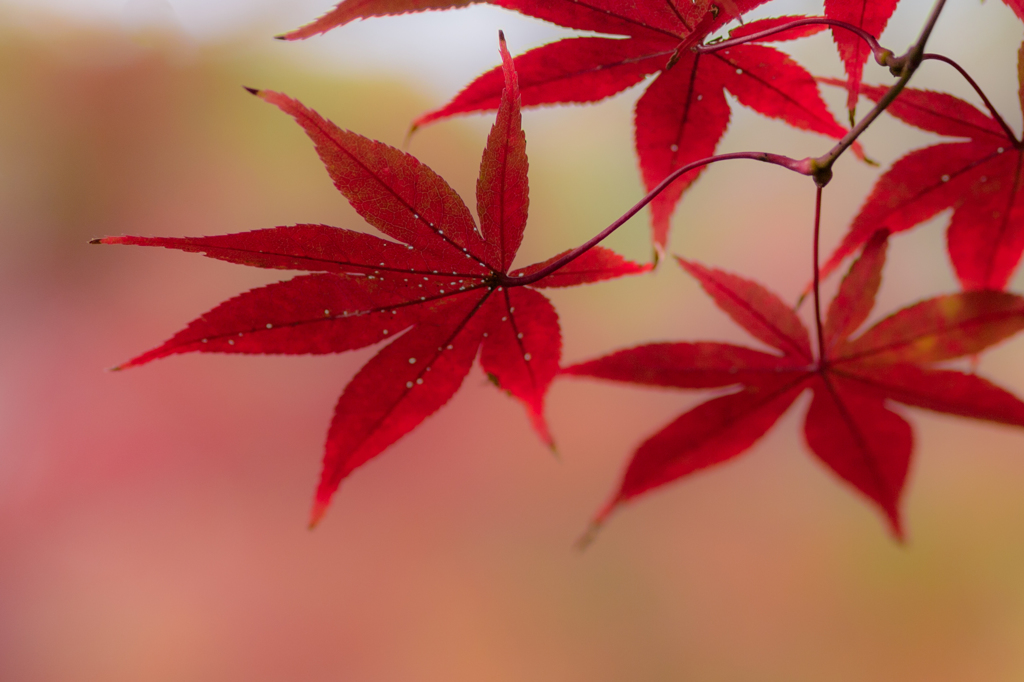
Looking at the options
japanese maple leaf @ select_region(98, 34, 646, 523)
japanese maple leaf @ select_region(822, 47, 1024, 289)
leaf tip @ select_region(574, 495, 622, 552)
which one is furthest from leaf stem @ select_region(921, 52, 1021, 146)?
leaf tip @ select_region(574, 495, 622, 552)

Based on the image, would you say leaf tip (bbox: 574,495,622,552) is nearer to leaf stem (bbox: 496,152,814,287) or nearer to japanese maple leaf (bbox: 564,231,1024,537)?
japanese maple leaf (bbox: 564,231,1024,537)

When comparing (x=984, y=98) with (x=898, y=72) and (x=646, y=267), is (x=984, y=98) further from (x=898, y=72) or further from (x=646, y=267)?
(x=646, y=267)

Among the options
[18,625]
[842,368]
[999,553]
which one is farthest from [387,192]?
[999,553]

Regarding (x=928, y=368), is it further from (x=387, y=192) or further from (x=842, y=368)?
(x=387, y=192)

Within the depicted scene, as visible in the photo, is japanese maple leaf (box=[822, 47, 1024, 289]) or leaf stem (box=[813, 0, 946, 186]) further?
japanese maple leaf (box=[822, 47, 1024, 289])

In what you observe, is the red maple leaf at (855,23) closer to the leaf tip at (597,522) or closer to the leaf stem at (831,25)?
the leaf stem at (831,25)

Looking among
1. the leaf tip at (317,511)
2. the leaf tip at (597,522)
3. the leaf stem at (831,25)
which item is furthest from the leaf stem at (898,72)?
the leaf tip at (317,511)
